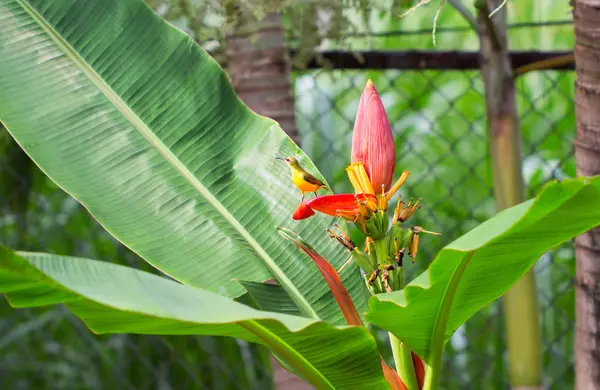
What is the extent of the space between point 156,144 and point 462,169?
194cm

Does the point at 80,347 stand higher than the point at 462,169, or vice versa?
the point at 462,169

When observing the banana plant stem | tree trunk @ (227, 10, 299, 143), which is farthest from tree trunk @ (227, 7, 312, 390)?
the banana plant stem

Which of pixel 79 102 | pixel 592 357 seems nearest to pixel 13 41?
pixel 79 102

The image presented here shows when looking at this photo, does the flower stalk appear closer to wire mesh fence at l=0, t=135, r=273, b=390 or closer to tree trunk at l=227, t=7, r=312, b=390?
tree trunk at l=227, t=7, r=312, b=390

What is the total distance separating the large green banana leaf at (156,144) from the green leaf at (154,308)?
265mm

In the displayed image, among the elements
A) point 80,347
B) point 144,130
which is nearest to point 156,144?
point 144,130

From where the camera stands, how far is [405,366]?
100 centimetres

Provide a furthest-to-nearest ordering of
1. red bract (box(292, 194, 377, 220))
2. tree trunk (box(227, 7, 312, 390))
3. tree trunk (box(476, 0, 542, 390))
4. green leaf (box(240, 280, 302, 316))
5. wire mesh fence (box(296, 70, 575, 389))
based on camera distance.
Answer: wire mesh fence (box(296, 70, 575, 389)), tree trunk (box(227, 7, 312, 390)), tree trunk (box(476, 0, 542, 390)), green leaf (box(240, 280, 302, 316)), red bract (box(292, 194, 377, 220))

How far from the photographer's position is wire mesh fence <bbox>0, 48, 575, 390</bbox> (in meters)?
2.69

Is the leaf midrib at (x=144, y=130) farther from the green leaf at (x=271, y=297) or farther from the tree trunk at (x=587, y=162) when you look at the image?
the tree trunk at (x=587, y=162)

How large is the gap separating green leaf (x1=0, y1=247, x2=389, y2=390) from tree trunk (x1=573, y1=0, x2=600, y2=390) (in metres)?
0.60

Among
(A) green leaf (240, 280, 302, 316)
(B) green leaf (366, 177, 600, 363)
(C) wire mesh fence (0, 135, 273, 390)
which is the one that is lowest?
(C) wire mesh fence (0, 135, 273, 390)

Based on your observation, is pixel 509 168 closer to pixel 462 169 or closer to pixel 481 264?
pixel 481 264

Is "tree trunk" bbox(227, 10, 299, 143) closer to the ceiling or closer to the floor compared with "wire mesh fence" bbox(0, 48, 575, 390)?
closer to the ceiling
